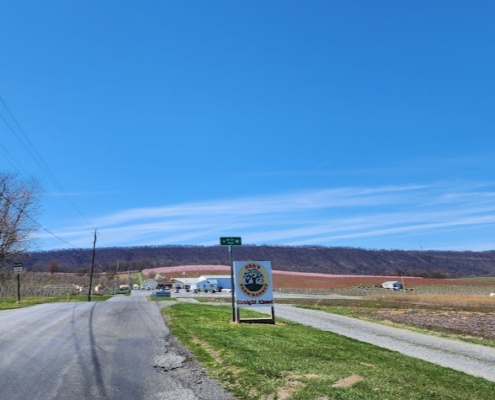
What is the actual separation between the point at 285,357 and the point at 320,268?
629ft

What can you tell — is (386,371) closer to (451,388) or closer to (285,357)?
(451,388)

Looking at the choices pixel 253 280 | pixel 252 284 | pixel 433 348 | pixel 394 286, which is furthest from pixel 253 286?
pixel 394 286

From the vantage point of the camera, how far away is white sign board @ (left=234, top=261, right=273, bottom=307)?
61.2 feet

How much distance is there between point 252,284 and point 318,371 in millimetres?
10745

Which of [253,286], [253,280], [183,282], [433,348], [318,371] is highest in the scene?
[183,282]

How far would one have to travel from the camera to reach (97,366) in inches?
351

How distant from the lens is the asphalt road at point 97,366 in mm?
6961

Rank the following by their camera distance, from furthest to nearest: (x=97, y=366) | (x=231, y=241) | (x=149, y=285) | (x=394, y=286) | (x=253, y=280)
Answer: (x=149, y=285) → (x=394, y=286) → (x=253, y=280) → (x=231, y=241) → (x=97, y=366)

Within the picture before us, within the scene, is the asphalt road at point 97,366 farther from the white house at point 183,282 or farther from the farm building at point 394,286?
the farm building at point 394,286

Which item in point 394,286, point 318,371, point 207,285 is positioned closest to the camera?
point 318,371

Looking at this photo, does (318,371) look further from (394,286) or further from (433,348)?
(394,286)

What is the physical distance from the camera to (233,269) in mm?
19062

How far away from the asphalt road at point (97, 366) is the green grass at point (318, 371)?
0.62 metres

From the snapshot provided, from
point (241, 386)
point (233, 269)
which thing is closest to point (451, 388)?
point (241, 386)
